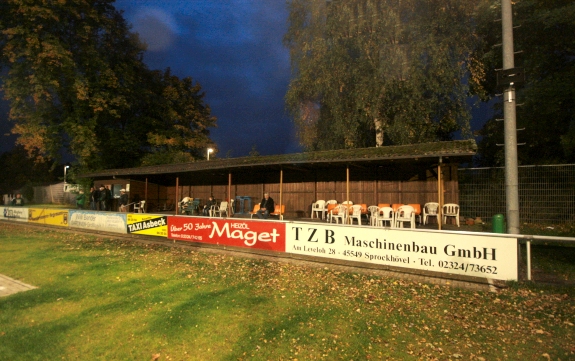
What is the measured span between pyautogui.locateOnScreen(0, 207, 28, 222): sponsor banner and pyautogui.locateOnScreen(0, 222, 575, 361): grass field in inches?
599

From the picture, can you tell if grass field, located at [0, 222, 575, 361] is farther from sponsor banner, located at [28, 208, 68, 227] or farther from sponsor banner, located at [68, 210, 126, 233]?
sponsor banner, located at [28, 208, 68, 227]

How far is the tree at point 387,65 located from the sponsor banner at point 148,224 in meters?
12.6

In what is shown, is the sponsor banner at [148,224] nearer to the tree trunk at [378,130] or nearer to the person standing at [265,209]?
the person standing at [265,209]

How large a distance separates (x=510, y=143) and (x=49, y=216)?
69.2 ft

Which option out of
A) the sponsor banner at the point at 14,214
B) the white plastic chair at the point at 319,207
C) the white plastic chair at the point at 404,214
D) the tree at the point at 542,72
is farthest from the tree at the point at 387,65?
the sponsor banner at the point at 14,214

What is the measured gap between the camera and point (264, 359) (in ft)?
14.8

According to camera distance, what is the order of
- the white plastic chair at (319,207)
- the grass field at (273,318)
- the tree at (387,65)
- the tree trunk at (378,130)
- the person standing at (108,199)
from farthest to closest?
the person standing at (108,199)
the tree trunk at (378,130)
the tree at (387,65)
the white plastic chair at (319,207)
the grass field at (273,318)

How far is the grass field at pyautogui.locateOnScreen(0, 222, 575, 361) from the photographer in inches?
185

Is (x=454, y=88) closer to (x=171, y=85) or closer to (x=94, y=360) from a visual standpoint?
(x=94, y=360)

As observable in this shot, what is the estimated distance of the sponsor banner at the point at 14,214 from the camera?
2118cm

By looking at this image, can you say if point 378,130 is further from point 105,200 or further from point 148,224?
point 105,200

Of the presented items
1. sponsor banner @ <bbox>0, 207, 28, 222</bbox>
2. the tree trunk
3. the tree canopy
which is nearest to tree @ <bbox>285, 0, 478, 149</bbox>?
the tree trunk

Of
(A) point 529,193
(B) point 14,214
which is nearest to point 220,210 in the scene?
(A) point 529,193

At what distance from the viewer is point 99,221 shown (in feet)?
52.1
